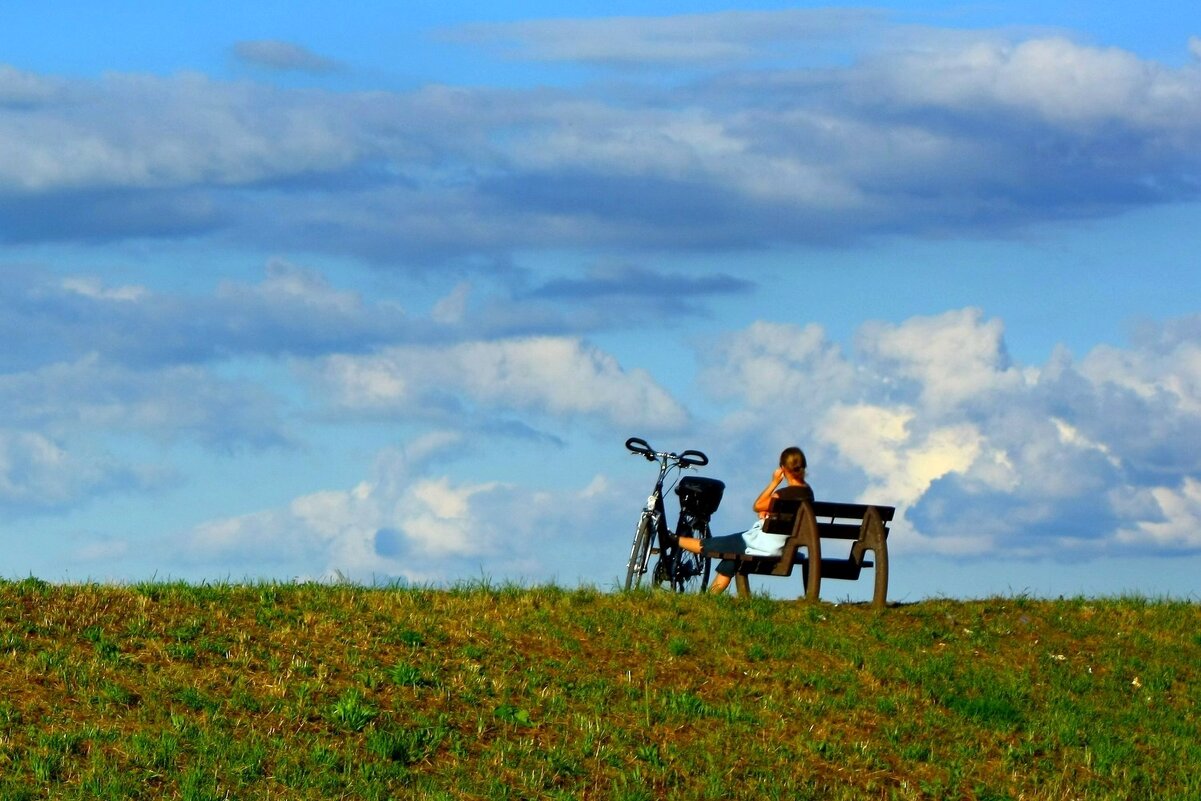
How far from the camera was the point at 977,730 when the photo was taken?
1342 cm

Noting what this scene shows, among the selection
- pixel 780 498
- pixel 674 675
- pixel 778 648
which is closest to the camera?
pixel 674 675

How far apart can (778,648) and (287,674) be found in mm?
4738

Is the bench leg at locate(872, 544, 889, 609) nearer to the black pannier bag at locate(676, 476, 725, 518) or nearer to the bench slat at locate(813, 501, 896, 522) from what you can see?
the bench slat at locate(813, 501, 896, 522)

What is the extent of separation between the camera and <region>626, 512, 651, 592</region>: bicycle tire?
19.7 meters

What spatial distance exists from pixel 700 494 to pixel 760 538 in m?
1.48

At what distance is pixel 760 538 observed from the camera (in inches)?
718

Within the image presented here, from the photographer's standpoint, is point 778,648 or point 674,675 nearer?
point 674,675

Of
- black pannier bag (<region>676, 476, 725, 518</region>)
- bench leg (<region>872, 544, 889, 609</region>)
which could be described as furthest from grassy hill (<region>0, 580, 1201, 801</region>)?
black pannier bag (<region>676, 476, 725, 518</region>)

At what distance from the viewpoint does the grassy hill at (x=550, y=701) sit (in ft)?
37.3

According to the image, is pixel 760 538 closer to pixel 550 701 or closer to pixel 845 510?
pixel 845 510

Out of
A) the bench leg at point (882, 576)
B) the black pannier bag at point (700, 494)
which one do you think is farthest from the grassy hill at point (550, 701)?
the black pannier bag at point (700, 494)

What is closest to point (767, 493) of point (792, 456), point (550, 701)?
point (792, 456)

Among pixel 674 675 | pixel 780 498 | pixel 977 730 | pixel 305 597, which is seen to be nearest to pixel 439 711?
pixel 674 675

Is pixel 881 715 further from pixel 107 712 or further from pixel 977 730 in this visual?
pixel 107 712
